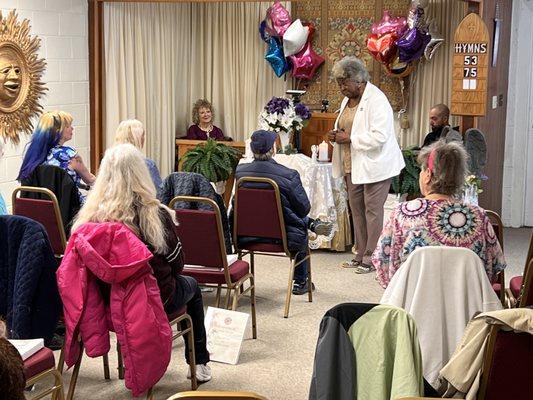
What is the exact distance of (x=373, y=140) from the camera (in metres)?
6.50

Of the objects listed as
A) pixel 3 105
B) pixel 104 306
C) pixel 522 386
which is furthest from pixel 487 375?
pixel 3 105

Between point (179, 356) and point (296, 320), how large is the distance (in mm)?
922

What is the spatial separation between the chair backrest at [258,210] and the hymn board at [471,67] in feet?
7.88

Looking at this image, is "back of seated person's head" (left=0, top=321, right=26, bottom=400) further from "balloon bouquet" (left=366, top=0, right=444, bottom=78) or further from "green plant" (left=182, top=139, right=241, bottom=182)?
"balloon bouquet" (left=366, top=0, right=444, bottom=78)

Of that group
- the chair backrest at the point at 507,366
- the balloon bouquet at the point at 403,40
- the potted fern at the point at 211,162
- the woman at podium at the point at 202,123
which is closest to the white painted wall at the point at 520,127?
the balloon bouquet at the point at 403,40

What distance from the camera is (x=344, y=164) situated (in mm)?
6797

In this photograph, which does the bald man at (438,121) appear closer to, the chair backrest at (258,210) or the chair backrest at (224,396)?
the chair backrest at (258,210)

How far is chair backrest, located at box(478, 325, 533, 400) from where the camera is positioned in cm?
279

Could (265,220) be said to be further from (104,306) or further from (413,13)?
(413,13)

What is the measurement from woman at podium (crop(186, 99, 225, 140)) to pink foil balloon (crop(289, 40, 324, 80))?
0.90 m

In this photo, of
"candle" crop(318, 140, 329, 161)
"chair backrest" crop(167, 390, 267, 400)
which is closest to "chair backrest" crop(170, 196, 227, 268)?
"chair backrest" crop(167, 390, 267, 400)

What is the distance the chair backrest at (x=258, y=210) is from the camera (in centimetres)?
527

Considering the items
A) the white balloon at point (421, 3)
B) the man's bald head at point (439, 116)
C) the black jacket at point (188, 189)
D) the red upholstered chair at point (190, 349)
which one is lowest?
the red upholstered chair at point (190, 349)

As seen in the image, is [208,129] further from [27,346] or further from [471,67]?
[27,346]
